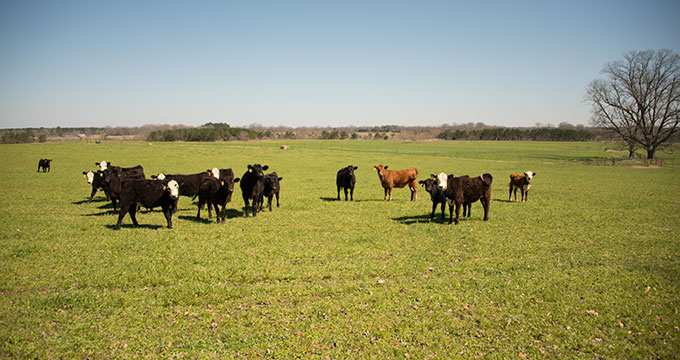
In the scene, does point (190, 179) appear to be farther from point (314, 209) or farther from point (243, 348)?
point (243, 348)

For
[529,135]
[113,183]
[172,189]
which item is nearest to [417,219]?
[172,189]

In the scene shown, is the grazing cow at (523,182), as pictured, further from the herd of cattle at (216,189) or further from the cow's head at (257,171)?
the cow's head at (257,171)

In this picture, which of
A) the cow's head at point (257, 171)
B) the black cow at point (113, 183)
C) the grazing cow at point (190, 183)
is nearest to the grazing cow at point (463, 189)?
the cow's head at point (257, 171)

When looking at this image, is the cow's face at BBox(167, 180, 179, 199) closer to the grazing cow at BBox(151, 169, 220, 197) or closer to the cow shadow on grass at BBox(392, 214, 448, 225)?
the grazing cow at BBox(151, 169, 220, 197)

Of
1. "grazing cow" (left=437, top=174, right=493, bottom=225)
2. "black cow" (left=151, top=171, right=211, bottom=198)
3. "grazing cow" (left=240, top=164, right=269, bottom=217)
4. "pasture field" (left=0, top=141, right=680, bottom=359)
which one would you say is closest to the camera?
"pasture field" (left=0, top=141, right=680, bottom=359)

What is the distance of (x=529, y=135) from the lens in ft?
454

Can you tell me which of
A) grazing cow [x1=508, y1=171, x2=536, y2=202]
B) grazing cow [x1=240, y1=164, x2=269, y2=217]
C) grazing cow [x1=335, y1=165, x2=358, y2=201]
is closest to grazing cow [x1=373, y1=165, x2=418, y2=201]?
grazing cow [x1=335, y1=165, x2=358, y2=201]

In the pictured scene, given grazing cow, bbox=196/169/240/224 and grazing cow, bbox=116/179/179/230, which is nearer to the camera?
grazing cow, bbox=116/179/179/230

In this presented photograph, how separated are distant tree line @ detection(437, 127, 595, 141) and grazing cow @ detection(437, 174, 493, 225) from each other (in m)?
139

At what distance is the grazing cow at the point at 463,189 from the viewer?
1366 centimetres

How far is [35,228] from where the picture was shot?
12055 mm

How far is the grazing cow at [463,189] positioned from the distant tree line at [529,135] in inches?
5468

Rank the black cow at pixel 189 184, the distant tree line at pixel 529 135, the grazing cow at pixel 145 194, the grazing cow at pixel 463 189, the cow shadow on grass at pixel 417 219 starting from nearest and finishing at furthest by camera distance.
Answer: the grazing cow at pixel 145 194, the grazing cow at pixel 463 189, the cow shadow on grass at pixel 417 219, the black cow at pixel 189 184, the distant tree line at pixel 529 135

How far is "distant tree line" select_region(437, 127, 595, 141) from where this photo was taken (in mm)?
131750
